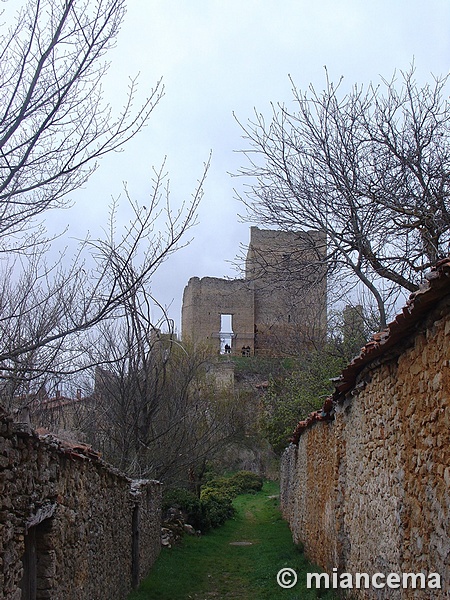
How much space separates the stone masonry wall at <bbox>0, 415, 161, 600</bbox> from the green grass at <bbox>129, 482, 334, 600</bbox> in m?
1.21

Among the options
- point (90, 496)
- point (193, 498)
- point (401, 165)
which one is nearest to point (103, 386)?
point (193, 498)

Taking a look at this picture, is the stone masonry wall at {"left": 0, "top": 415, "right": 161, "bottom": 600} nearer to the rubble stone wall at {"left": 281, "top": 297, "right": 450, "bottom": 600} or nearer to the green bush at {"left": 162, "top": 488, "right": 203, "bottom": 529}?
the rubble stone wall at {"left": 281, "top": 297, "right": 450, "bottom": 600}

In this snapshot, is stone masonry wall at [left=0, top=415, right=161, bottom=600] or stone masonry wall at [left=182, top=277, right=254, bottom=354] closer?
stone masonry wall at [left=0, top=415, right=161, bottom=600]

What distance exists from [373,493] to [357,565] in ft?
4.00

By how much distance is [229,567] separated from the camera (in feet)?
38.8

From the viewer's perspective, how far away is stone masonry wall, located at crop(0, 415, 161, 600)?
13.1 feet

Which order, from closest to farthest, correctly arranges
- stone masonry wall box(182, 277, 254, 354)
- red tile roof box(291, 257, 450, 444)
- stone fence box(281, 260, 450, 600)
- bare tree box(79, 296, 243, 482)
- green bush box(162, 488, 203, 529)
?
red tile roof box(291, 257, 450, 444) < stone fence box(281, 260, 450, 600) < bare tree box(79, 296, 243, 482) < green bush box(162, 488, 203, 529) < stone masonry wall box(182, 277, 254, 354)

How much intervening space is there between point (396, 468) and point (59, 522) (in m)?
2.90

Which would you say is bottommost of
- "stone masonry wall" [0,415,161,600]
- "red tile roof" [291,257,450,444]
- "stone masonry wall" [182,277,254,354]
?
"stone masonry wall" [0,415,161,600]

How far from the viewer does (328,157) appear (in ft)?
28.8

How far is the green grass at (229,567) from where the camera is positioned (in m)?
9.13

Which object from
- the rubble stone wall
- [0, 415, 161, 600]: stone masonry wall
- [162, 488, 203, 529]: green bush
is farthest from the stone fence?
[162, 488, 203, 529]: green bush

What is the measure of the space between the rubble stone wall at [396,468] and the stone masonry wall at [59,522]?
109 inches

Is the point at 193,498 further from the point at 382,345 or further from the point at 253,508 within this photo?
the point at 382,345
